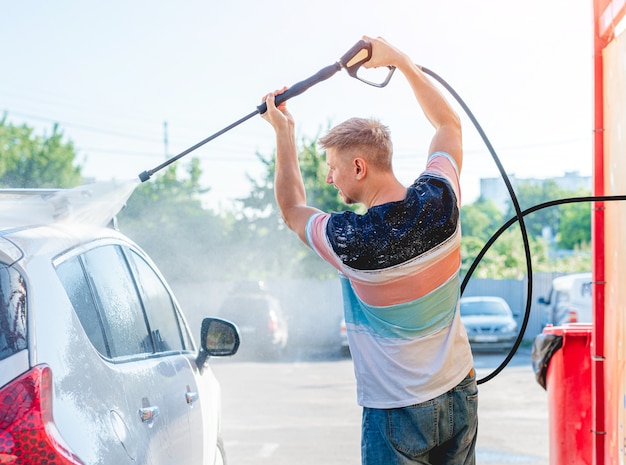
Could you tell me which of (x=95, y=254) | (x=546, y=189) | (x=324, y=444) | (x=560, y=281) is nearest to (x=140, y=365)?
(x=95, y=254)

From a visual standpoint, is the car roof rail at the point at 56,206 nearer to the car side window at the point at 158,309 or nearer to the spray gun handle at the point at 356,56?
the car side window at the point at 158,309

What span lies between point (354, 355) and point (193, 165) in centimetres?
3604

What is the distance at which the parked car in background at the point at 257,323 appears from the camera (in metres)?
22.6

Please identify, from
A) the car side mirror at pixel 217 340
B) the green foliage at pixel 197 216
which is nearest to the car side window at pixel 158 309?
the car side mirror at pixel 217 340

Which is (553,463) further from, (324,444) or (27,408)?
(324,444)

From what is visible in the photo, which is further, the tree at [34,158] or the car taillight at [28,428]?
the tree at [34,158]

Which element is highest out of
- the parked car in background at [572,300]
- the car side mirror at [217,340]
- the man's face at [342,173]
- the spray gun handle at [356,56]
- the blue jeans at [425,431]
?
the spray gun handle at [356,56]

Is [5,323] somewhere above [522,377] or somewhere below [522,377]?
above

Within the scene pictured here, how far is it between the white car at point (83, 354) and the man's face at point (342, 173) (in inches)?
35.3

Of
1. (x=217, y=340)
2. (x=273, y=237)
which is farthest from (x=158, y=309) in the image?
(x=273, y=237)

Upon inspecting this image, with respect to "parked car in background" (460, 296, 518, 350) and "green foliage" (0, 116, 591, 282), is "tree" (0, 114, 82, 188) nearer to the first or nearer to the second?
"green foliage" (0, 116, 591, 282)

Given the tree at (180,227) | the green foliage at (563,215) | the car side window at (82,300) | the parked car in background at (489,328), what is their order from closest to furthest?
the car side window at (82,300)
the parked car in background at (489,328)
the tree at (180,227)
the green foliage at (563,215)

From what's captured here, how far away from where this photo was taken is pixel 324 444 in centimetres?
967

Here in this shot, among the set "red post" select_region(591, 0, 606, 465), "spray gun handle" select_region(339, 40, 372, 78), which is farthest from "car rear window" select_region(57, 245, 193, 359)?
"red post" select_region(591, 0, 606, 465)
